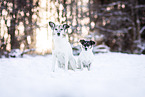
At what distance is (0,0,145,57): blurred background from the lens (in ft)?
26.5

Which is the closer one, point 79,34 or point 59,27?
point 59,27

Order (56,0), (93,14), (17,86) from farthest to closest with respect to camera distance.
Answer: (93,14), (56,0), (17,86)

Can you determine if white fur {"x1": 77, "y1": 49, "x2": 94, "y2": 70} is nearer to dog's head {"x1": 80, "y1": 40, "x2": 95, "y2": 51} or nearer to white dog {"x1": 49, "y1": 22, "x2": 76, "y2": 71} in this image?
dog's head {"x1": 80, "y1": 40, "x2": 95, "y2": 51}

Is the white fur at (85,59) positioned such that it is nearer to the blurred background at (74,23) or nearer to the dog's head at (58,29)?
the dog's head at (58,29)

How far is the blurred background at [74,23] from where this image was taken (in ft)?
26.5

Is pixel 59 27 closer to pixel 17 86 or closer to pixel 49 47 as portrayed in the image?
pixel 17 86

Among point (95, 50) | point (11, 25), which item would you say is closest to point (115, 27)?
point (95, 50)

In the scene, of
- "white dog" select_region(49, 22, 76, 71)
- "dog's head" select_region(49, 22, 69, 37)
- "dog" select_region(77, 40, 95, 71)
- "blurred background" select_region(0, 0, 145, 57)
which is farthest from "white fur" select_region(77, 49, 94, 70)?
"blurred background" select_region(0, 0, 145, 57)

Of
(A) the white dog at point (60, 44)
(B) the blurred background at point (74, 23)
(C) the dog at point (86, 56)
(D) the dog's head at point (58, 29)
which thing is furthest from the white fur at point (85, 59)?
(B) the blurred background at point (74, 23)

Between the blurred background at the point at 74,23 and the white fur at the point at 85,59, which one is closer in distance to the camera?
the white fur at the point at 85,59

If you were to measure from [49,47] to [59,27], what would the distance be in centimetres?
531

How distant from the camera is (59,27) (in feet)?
11.0

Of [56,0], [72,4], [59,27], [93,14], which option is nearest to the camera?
[59,27]

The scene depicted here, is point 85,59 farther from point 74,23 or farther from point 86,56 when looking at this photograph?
point 74,23
